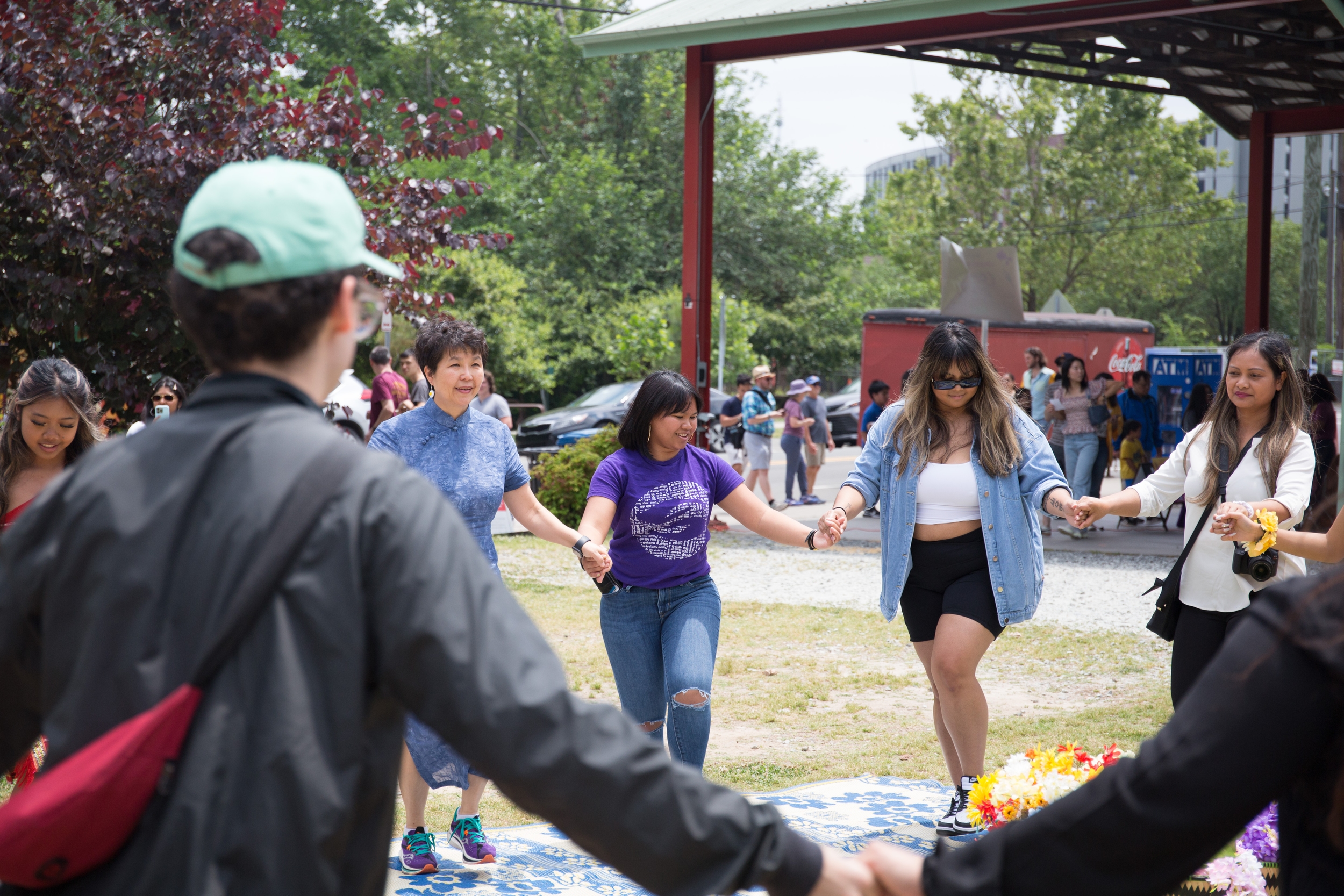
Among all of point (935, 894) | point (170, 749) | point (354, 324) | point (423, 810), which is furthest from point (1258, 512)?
point (170, 749)

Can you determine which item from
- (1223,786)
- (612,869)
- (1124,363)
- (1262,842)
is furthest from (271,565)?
(1124,363)

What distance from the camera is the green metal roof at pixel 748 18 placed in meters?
10.5

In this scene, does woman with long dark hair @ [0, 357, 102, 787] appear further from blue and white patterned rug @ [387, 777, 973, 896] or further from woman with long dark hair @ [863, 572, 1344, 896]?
woman with long dark hair @ [863, 572, 1344, 896]

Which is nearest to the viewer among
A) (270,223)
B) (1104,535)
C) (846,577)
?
(270,223)

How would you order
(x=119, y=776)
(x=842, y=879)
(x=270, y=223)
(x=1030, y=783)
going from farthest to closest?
1. (x=1030, y=783)
2. (x=842, y=879)
3. (x=270, y=223)
4. (x=119, y=776)

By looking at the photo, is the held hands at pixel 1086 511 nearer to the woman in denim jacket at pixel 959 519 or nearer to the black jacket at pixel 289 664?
the woman in denim jacket at pixel 959 519

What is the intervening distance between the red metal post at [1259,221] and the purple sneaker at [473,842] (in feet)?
46.8

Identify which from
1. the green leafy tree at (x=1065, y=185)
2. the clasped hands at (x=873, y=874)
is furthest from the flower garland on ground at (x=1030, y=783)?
the green leafy tree at (x=1065, y=185)

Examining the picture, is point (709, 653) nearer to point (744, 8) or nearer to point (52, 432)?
point (52, 432)

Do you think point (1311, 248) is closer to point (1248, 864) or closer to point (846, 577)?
point (846, 577)

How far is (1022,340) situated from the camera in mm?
26859

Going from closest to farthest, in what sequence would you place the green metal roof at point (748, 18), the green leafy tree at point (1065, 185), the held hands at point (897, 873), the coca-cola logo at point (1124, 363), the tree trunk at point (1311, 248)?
1. the held hands at point (897, 873)
2. the green metal roof at point (748, 18)
3. the tree trunk at point (1311, 248)
4. the coca-cola logo at point (1124, 363)
5. the green leafy tree at point (1065, 185)

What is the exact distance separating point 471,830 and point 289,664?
343 centimetres

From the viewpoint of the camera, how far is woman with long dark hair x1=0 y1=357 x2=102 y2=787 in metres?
4.68
